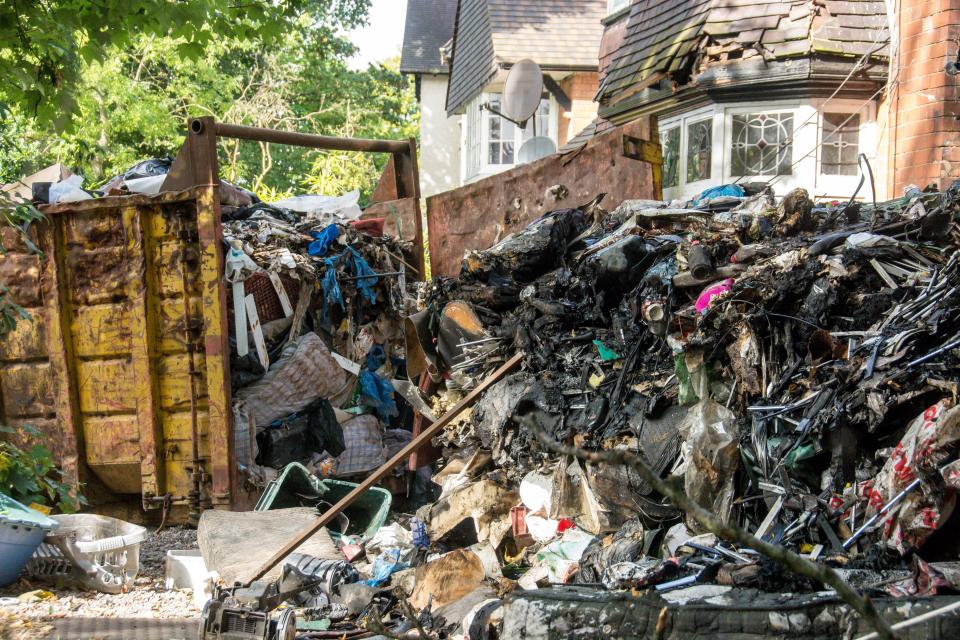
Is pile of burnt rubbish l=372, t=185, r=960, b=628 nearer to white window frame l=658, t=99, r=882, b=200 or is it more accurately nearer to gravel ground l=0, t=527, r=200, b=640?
gravel ground l=0, t=527, r=200, b=640

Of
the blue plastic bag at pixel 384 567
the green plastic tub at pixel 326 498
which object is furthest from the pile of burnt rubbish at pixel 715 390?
the green plastic tub at pixel 326 498

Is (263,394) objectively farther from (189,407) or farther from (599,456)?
(599,456)

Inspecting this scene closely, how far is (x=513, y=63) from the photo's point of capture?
54.2ft

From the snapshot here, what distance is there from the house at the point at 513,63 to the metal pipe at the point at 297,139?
7.97 m

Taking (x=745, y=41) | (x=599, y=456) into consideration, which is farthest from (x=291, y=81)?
(x=599, y=456)

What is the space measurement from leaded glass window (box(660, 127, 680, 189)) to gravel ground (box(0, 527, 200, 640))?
734cm

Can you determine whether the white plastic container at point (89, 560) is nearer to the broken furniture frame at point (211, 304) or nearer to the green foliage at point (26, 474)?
the green foliage at point (26, 474)

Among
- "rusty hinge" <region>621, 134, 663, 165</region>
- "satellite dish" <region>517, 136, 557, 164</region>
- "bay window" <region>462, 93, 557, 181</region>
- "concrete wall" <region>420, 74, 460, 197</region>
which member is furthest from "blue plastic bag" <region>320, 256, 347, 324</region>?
"concrete wall" <region>420, 74, 460, 197</region>

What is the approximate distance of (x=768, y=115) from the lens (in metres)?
9.56

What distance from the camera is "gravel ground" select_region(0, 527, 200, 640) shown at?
3973mm

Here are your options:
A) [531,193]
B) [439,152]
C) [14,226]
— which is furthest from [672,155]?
[439,152]

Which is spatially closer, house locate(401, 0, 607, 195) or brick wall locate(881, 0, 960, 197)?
brick wall locate(881, 0, 960, 197)

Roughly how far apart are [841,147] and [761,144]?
0.81m

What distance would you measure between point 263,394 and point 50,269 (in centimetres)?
162
